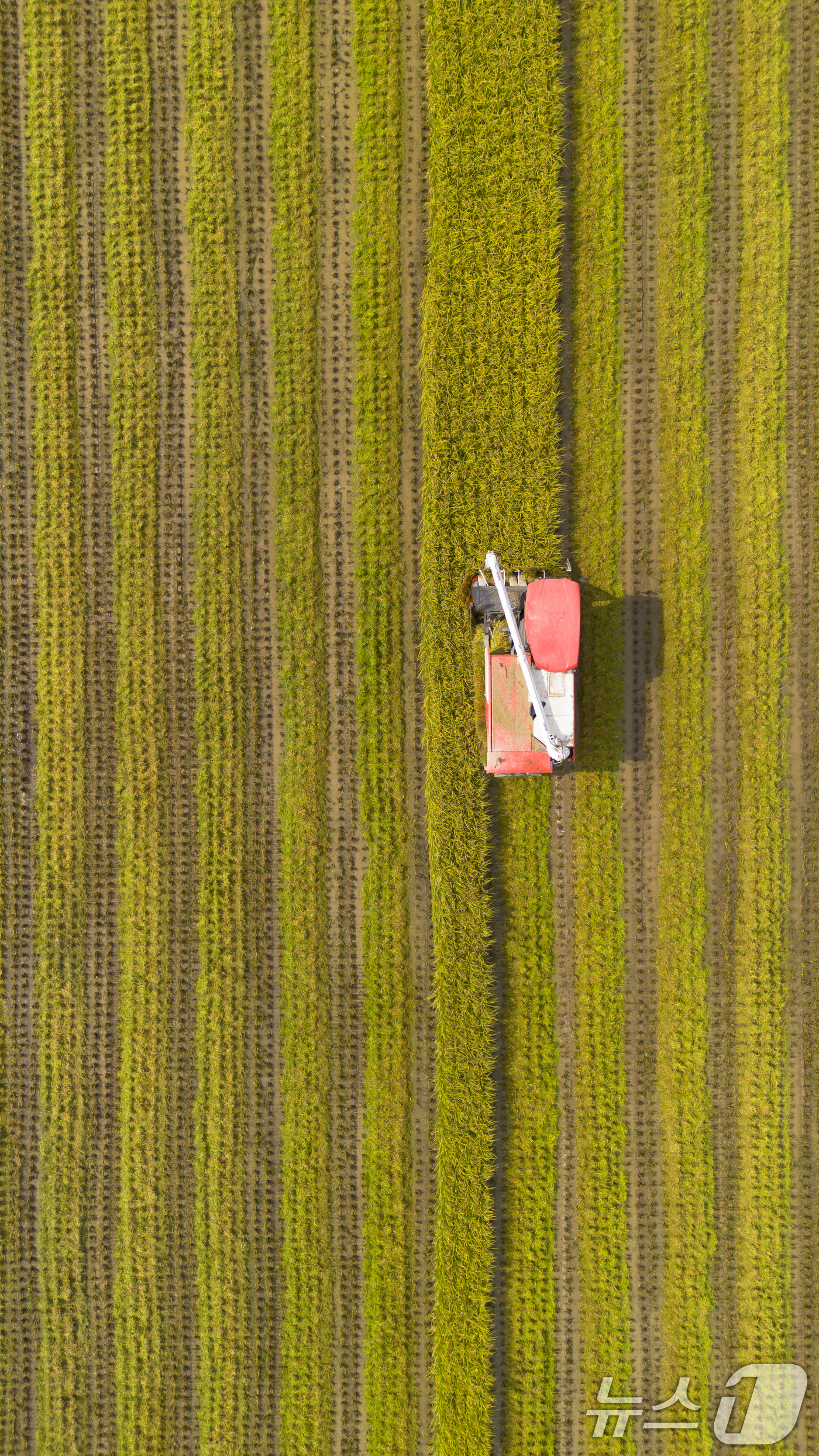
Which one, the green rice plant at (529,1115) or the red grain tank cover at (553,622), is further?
the green rice plant at (529,1115)

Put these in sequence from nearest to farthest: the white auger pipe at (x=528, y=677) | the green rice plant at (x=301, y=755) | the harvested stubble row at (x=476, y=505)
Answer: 1. the white auger pipe at (x=528, y=677)
2. the harvested stubble row at (x=476, y=505)
3. the green rice plant at (x=301, y=755)

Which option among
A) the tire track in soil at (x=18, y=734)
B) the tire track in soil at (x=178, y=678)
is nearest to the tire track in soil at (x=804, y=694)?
the tire track in soil at (x=178, y=678)

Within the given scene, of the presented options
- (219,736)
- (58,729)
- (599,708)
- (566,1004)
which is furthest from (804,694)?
(58,729)

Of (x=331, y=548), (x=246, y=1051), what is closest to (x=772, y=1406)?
(x=246, y=1051)

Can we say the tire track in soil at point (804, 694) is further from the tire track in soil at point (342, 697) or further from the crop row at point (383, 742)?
the tire track in soil at point (342, 697)

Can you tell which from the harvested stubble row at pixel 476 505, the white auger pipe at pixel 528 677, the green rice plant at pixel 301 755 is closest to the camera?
the white auger pipe at pixel 528 677

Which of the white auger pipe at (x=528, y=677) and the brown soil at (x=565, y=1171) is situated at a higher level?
the white auger pipe at (x=528, y=677)

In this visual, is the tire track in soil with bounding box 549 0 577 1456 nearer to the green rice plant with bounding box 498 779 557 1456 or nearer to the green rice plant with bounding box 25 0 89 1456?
the green rice plant with bounding box 498 779 557 1456
